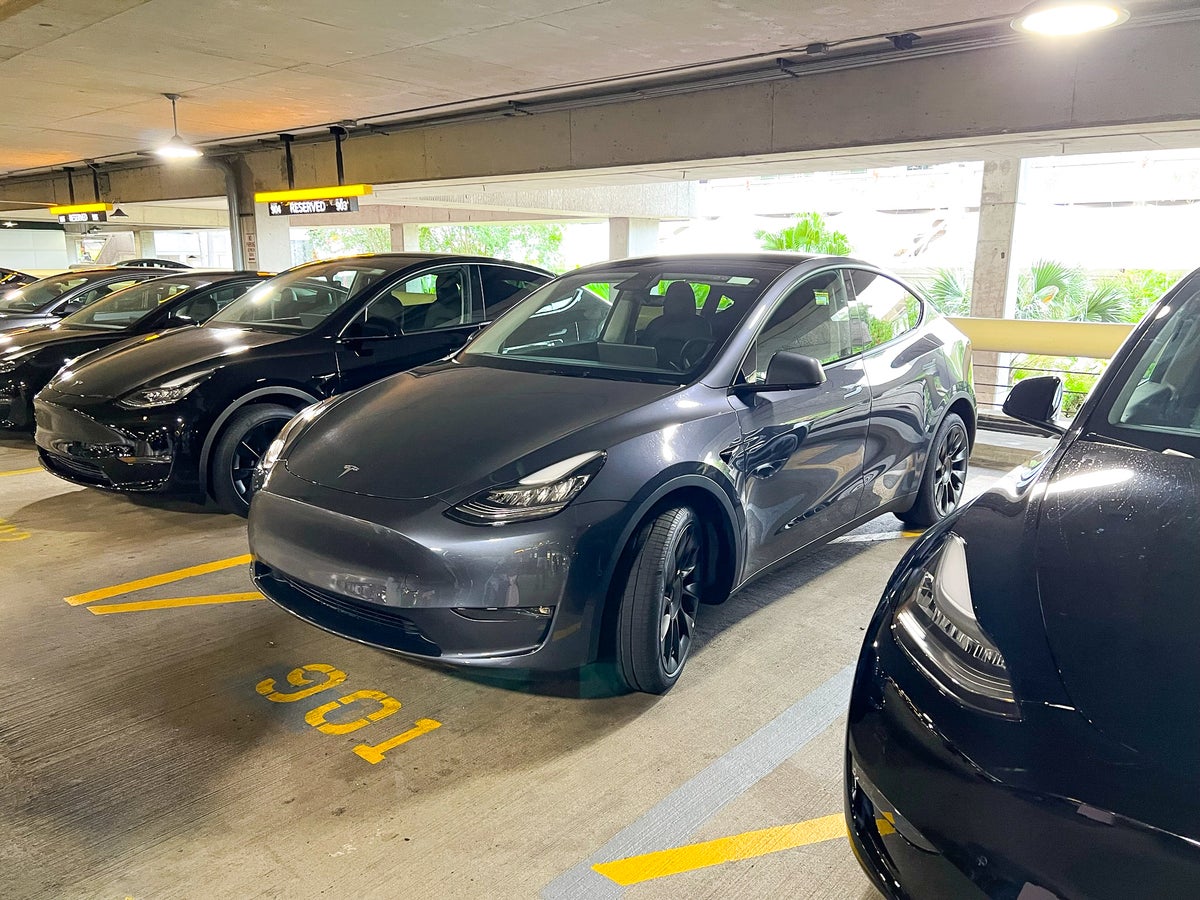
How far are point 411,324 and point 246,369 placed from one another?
113cm

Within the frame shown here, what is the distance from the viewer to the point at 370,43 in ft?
22.9

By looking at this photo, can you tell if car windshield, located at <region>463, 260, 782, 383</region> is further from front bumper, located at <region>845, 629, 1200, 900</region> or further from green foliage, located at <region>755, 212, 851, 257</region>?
green foliage, located at <region>755, 212, 851, 257</region>

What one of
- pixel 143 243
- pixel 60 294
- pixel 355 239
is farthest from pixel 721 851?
pixel 355 239

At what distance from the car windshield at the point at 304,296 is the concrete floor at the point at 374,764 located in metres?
2.26

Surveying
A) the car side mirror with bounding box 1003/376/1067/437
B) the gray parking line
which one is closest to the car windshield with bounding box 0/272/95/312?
the gray parking line

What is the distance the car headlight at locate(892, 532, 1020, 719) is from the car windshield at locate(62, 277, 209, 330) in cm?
752

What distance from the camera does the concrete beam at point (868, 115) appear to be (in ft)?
20.2

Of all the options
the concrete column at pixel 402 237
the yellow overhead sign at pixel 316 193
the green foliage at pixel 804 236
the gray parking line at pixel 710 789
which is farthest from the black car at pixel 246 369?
the concrete column at pixel 402 237

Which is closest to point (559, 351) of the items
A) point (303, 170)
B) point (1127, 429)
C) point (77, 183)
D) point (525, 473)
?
point (525, 473)

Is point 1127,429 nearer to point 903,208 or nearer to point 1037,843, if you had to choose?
point 1037,843

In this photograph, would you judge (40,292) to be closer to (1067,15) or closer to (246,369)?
(246,369)

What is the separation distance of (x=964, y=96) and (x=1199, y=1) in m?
1.70

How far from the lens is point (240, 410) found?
505cm

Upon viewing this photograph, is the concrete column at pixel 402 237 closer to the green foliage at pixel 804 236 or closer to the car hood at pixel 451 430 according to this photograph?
the green foliage at pixel 804 236
